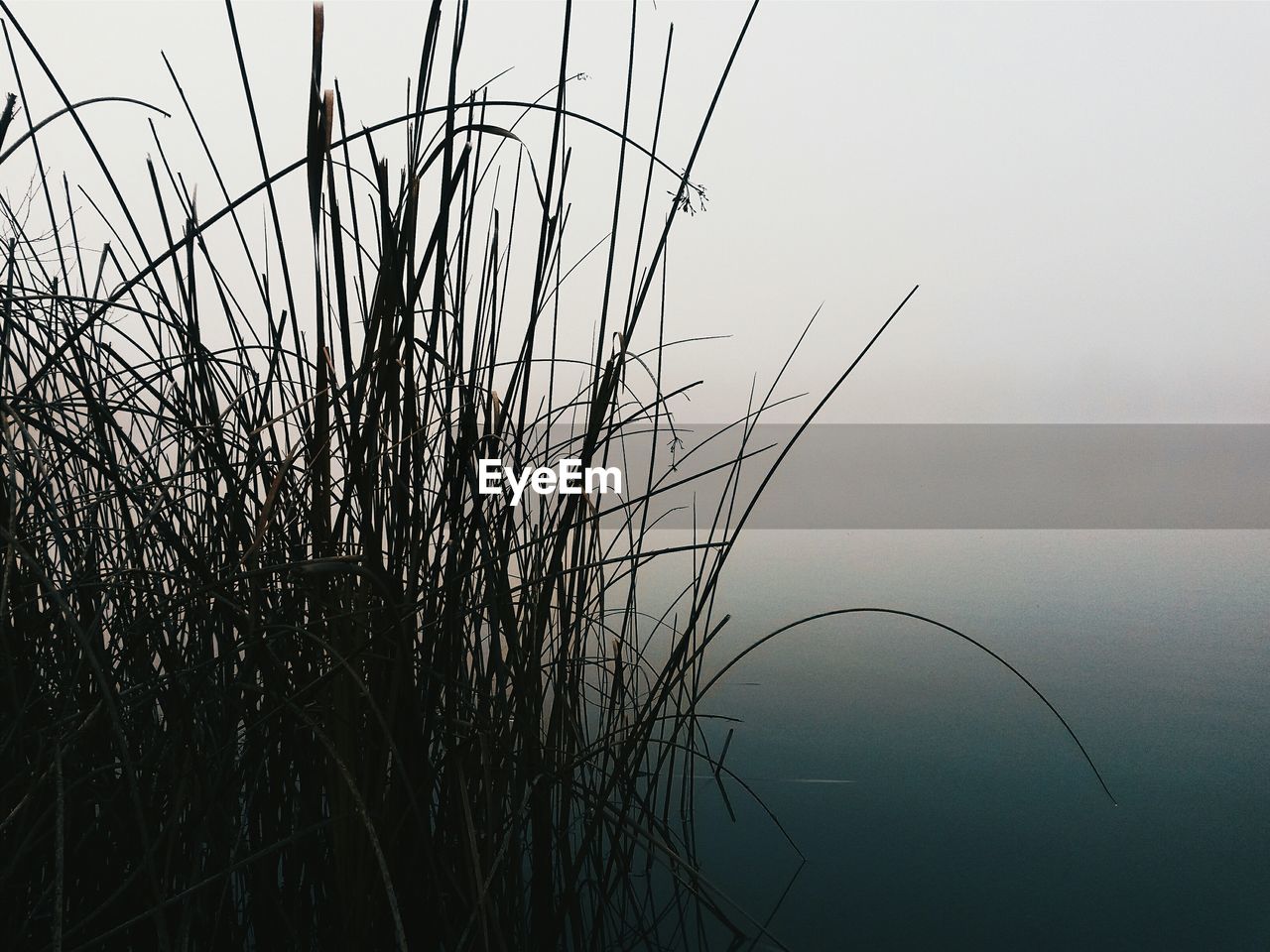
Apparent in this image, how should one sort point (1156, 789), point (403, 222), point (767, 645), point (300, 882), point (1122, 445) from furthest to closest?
point (1122, 445) → point (767, 645) → point (1156, 789) → point (300, 882) → point (403, 222)

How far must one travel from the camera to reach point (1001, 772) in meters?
1.62

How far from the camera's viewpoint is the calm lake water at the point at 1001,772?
3.82ft

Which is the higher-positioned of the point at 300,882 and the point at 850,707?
the point at 300,882

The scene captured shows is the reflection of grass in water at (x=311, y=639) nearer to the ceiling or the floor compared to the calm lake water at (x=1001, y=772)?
nearer to the ceiling

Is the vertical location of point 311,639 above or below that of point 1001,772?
above

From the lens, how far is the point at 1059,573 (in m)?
3.62

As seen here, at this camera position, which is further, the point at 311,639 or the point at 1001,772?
the point at 1001,772

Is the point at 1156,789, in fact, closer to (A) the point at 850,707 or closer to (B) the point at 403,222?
(A) the point at 850,707

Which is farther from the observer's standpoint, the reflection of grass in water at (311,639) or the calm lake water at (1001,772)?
the calm lake water at (1001,772)

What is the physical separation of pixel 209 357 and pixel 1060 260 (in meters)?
8.56

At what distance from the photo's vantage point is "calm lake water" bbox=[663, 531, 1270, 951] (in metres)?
1.16

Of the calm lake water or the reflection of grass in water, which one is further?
the calm lake water

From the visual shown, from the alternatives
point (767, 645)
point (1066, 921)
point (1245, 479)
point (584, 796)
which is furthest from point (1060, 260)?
point (584, 796)

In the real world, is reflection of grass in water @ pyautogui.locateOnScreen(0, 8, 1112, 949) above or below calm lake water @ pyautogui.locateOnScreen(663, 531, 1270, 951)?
above
